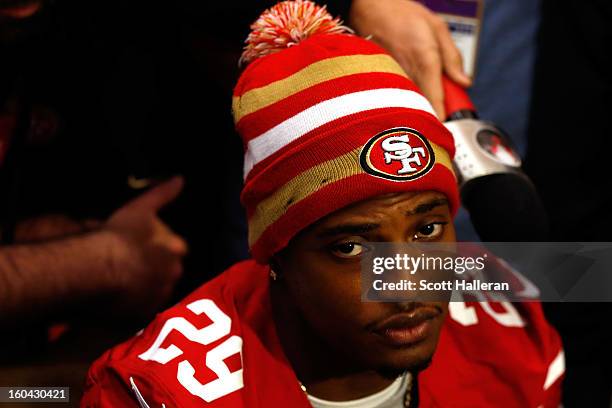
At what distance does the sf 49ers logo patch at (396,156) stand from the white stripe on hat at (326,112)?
0.04 meters

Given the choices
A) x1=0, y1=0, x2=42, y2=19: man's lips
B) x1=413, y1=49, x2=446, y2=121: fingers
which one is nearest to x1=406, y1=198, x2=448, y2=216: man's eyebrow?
x1=413, y1=49, x2=446, y2=121: fingers

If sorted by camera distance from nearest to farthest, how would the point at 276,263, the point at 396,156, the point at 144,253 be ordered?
the point at 396,156
the point at 276,263
the point at 144,253

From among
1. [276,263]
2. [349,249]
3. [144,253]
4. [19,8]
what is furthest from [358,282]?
[19,8]

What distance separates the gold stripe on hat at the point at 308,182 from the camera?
82cm

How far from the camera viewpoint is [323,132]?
84 cm

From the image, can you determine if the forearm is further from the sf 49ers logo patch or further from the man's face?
the sf 49ers logo patch

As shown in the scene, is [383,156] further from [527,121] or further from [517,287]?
[527,121]

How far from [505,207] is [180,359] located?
0.48 metres

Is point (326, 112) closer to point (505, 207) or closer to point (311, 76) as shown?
point (311, 76)

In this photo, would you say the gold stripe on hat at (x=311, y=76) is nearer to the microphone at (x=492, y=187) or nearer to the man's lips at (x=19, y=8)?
the microphone at (x=492, y=187)

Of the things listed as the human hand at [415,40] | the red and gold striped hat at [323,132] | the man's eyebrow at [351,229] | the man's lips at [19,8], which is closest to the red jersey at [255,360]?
the red and gold striped hat at [323,132]

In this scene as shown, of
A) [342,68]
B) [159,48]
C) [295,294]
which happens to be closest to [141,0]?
[159,48]

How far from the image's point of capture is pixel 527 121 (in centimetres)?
139

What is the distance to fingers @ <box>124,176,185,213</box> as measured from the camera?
141cm
